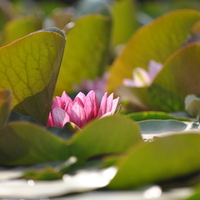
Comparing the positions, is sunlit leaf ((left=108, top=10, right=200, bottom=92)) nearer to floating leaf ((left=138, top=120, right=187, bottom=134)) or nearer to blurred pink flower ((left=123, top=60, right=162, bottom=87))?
blurred pink flower ((left=123, top=60, right=162, bottom=87))

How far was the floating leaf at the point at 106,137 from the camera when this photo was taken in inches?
23.0

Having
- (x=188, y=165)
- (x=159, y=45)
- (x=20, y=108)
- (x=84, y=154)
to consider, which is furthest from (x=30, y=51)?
(x=159, y=45)

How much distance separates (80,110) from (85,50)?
49cm

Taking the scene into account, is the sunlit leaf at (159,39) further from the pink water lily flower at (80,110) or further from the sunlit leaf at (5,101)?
the sunlit leaf at (5,101)

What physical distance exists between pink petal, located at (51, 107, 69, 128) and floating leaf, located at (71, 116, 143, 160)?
9cm

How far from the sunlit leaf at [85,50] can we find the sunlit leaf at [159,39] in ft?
0.25

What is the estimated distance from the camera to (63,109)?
72 cm

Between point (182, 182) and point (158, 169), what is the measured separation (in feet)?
0.16

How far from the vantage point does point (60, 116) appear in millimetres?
690

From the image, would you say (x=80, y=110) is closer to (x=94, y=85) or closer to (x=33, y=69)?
(x=33, y=69)

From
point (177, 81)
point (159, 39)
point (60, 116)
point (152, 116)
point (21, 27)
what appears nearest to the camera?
point (60, 116)

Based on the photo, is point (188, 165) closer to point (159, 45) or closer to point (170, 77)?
point (170, 77)

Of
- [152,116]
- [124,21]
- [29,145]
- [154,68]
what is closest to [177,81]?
[154,68]

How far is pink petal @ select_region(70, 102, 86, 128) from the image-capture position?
0.69 metres
